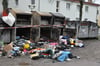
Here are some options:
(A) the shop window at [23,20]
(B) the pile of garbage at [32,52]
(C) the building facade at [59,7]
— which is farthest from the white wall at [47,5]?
(B) the pile of garbage at [32,52]

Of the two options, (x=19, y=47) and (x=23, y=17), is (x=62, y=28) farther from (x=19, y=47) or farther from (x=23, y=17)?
(x=19, y=47)

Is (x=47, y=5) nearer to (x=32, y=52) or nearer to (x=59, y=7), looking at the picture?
(x=59, y=7)

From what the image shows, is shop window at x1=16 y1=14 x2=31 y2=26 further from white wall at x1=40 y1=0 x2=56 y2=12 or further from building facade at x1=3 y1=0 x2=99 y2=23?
white wall at x1=40 y1=0 x2=56 y2=12

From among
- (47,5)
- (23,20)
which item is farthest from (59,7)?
(23,20)

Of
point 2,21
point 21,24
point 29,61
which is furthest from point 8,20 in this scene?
point 29,61

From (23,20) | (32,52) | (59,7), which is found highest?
(59,7)

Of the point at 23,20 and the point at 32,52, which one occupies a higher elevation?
the point at 23,20

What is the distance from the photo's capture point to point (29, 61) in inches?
504

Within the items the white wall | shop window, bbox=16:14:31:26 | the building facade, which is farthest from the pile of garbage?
the white wall

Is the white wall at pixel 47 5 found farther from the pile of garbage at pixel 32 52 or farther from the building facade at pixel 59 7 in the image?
the pile of garbage at pixel 32 52

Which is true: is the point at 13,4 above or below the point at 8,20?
above

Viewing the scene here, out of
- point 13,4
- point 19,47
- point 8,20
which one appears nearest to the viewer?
point 19,47

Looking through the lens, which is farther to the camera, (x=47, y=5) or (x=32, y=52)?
(x=47, y=5)

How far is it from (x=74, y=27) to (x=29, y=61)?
1109 centimetres
